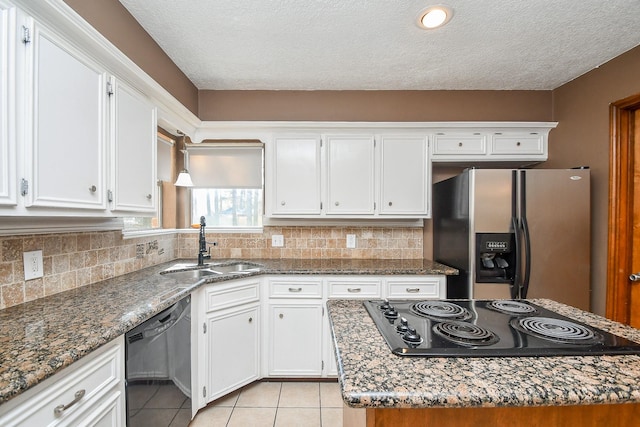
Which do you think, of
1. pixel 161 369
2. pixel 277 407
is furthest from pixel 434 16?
pixel 277 407

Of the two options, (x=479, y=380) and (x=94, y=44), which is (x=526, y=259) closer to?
(x=479, y=380)

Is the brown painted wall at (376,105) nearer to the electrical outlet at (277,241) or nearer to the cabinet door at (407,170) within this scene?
the cabinet door at (407,170)

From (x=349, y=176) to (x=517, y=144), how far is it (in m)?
1.58

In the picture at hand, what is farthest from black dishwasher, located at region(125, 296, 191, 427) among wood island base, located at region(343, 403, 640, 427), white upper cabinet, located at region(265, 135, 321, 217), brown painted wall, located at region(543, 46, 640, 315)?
brown painted wall, located at region(543, 46, 640, 315)

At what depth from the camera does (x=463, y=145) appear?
8.73ft

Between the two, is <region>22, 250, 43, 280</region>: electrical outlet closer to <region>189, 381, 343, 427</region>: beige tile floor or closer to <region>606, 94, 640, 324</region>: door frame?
<region>189, 381, 343, 427</region>: beige tile floor

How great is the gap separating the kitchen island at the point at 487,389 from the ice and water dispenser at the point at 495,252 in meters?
1.35

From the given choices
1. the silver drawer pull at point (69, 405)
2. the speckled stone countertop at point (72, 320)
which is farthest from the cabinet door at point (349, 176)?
the silver drawer pull at point (69, 405)

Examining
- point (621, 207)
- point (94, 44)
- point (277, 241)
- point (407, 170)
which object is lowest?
point (277, 241)

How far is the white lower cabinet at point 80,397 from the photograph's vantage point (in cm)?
80

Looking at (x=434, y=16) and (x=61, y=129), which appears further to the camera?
(x=434, y=16)

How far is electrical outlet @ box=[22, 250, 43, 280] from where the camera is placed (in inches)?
52.9

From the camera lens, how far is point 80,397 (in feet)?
3.17

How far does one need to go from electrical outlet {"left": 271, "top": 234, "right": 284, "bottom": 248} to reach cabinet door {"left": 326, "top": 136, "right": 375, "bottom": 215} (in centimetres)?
58
